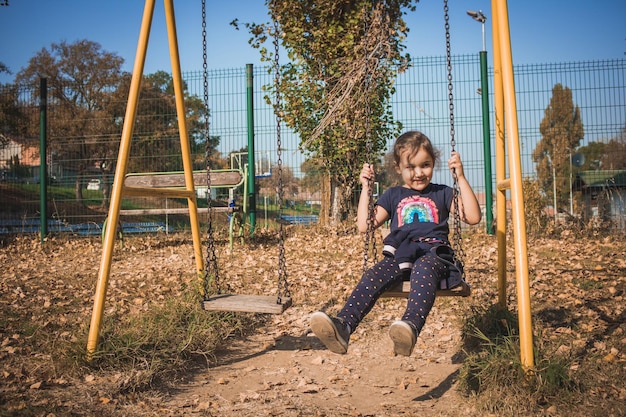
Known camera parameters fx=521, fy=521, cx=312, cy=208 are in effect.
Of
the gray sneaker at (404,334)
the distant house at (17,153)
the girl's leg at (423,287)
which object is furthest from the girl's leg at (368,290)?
the distant house at (17,153)

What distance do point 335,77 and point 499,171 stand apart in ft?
17.8

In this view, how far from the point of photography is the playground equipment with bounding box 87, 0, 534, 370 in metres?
2.74

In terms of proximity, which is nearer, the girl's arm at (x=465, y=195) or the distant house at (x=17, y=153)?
the girl's arm at (x=465, y=195)

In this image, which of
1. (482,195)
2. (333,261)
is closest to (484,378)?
(333,261)

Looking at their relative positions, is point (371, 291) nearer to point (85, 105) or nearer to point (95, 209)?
point (95, 209)

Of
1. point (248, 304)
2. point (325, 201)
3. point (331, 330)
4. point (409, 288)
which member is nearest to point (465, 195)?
point (409, 288)

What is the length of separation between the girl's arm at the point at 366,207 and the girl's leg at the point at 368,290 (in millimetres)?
357

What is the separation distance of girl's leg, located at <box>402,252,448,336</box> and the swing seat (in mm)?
926

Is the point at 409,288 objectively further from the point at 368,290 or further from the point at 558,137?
the point at 558,137

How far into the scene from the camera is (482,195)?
26.2 ft

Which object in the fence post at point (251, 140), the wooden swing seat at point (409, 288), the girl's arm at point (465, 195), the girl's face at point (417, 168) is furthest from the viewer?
the fence post at point (251, 140)

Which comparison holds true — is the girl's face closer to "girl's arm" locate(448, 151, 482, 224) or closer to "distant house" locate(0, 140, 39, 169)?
"girl's arm" locate(448, 151, 482, 224)

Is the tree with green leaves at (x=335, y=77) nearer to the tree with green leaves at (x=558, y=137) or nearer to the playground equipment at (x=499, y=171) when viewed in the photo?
the tree with green leaves at (x=558, y=137)

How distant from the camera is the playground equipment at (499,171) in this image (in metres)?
2.74
